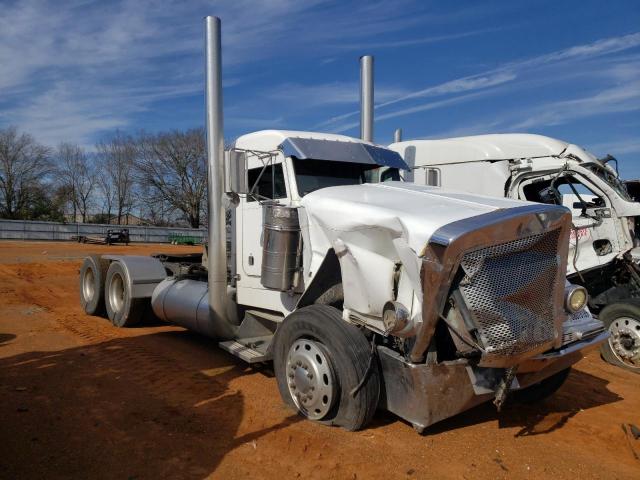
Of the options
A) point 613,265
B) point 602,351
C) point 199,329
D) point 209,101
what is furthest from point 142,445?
point 613,265

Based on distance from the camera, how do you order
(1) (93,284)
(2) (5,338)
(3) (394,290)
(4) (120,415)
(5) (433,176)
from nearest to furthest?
(3) (394,290) < (4) (120,415) < (5) (433,176) < (2) (5,338) < (1) (93,284)

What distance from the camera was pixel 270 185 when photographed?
5.65m

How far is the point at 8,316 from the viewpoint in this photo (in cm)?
913

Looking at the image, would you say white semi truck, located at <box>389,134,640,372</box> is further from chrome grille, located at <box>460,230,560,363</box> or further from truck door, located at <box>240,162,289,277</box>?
chrome grille, located at <box>460,230,560,363</box>

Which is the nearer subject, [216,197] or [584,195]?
[216,197]

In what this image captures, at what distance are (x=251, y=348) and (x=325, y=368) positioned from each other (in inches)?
65.2

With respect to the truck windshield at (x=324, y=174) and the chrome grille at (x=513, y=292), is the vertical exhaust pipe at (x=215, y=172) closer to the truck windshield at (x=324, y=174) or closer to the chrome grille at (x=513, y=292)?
the truck windshield at (x=324, y=174)

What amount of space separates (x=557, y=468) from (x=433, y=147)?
7.11 metres

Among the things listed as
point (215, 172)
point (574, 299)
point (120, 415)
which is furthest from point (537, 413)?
point (215, 172)

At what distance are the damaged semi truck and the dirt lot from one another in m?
0.33

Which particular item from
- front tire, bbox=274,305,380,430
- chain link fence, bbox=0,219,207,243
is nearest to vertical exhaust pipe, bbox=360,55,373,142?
front tire, bbox=274,305,380,430

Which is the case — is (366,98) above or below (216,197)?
above

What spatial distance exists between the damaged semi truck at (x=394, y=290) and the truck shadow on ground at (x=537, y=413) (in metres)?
0.19

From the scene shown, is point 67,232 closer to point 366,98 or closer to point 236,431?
point 366,98
